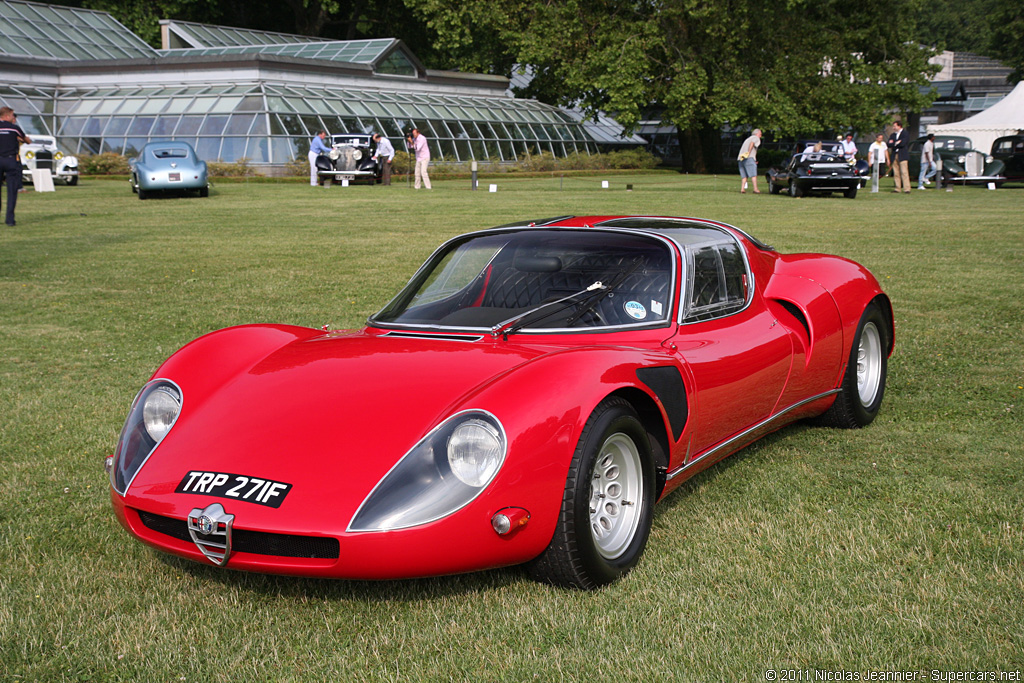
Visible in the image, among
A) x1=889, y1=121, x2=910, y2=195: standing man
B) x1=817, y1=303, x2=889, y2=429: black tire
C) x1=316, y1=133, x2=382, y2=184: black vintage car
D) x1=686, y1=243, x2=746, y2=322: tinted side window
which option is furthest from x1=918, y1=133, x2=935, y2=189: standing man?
x1=686, y1=243, x2=746, y2=322: tinted side window

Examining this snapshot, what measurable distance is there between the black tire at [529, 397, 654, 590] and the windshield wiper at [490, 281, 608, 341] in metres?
0.81

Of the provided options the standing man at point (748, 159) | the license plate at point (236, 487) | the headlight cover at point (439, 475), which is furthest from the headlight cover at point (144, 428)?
the standing man at point (748, 159)

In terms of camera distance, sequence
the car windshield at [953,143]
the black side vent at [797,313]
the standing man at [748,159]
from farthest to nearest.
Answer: the car windshield at [953,143], the standing man at [748,159], the black side vent at [797,313]

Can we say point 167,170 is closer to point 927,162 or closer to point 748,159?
point 748,159

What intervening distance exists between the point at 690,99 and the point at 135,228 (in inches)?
1154

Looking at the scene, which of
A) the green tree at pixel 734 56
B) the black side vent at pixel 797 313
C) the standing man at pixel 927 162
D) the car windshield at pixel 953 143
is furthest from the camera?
the green tree at pixel 734 56

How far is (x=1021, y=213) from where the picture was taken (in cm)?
2166

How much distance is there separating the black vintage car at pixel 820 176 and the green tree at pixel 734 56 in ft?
40.2

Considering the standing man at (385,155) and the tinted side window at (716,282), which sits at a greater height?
the standing man at (385,155)

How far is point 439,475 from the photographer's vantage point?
331 cm

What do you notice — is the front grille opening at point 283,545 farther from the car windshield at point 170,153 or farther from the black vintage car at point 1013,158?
the black vintage car at point 1013,158

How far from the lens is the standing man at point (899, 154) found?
30139mm

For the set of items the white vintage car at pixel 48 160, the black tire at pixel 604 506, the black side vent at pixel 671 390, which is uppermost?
the white vintage car at pixel 48 160

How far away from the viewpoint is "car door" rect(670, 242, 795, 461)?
4.30 metres
